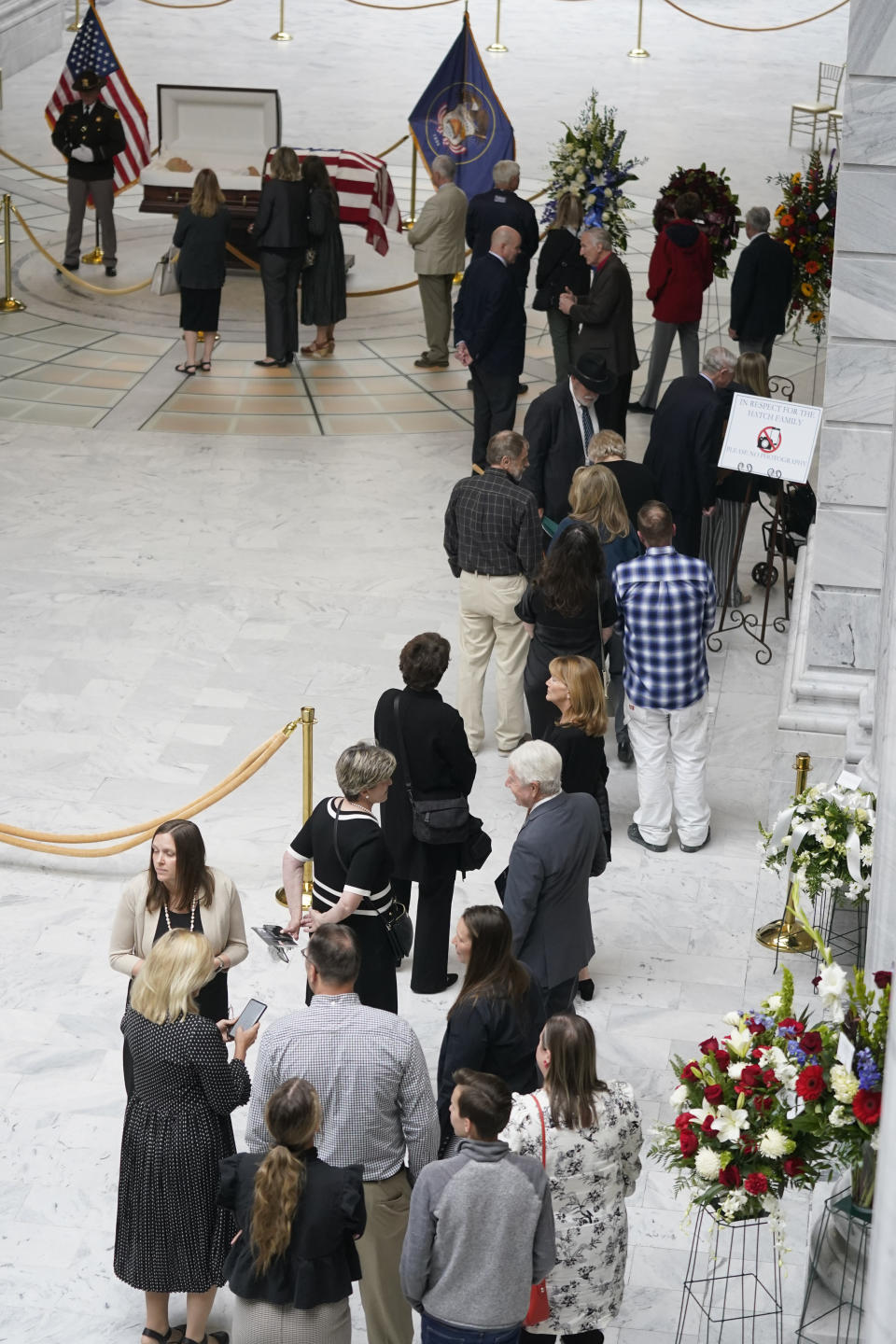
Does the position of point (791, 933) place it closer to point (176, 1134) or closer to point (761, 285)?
point (176, 1134)

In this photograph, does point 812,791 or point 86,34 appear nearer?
point 812,791

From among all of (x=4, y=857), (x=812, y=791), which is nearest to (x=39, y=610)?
(x=4, y=857)

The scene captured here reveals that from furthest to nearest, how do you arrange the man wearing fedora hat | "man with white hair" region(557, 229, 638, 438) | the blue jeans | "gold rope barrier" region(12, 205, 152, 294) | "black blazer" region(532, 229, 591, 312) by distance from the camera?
1. "gold rope barrier" region(12, 205, 152, 294)
2. "black blazer" region(532, 229, 591, 312)
3. "man with white hair" region(557, 229, 638, 438)
4. the man wearing fedora hat
5. the blue jeans

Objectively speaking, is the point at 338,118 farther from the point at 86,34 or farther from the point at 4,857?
the point at 4,857

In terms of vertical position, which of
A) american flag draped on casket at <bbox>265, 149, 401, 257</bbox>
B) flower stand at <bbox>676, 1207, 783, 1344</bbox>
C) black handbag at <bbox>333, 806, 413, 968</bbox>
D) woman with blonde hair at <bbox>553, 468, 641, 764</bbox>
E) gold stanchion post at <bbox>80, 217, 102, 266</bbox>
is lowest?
flower stand at <bbox>676, 1207, 783, 1344</bbox>

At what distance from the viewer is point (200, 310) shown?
42.5ft

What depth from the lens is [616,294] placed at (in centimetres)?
1102

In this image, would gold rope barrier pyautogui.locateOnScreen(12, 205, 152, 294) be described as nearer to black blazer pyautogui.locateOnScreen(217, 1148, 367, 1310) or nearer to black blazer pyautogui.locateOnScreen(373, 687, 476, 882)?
black blazer pyautogui.locateOnScreen(373, 687, 476, 882)

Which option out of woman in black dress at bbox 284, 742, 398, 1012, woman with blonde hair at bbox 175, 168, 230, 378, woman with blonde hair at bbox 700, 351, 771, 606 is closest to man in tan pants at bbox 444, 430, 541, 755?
woman with blonde hair at bbox 700, 351, 771, 606

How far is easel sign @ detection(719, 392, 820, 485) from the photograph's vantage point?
353 inches

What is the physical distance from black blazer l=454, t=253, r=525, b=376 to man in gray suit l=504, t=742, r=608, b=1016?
18.0 ft

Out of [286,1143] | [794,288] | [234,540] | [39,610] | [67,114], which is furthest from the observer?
[67,114]

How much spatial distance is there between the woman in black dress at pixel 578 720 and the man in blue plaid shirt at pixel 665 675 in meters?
0.84

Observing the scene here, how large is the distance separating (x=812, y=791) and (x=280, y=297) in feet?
25.1
